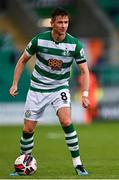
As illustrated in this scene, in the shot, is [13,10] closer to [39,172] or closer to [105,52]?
[105,52]

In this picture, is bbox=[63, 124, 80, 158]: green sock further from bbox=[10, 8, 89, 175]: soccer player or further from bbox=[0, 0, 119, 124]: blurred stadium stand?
bbox=[0, 0, 119, 124]: blurred stadium stand

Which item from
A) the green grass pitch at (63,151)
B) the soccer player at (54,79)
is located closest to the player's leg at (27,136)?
the soccer player at (54,79)

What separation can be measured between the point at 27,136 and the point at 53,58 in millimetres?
1252

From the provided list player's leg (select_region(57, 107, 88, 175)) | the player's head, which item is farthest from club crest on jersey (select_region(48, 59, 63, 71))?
player's leg (select_region(57, 107, 88, 175))

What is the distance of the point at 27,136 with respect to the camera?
39.9 feet

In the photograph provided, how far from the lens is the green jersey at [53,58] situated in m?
12.0

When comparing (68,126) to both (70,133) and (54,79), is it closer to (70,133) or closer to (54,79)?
(70,133)

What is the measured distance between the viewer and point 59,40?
12.0m

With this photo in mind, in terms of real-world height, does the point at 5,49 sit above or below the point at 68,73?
below

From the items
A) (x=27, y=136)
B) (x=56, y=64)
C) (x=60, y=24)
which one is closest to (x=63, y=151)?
(x=27, y=136)

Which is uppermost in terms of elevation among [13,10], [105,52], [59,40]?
[59,40]

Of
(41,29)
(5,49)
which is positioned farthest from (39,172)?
(41,29)

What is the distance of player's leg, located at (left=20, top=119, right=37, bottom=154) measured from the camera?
12.1 m

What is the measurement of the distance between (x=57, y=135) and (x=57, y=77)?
30.4 feet
